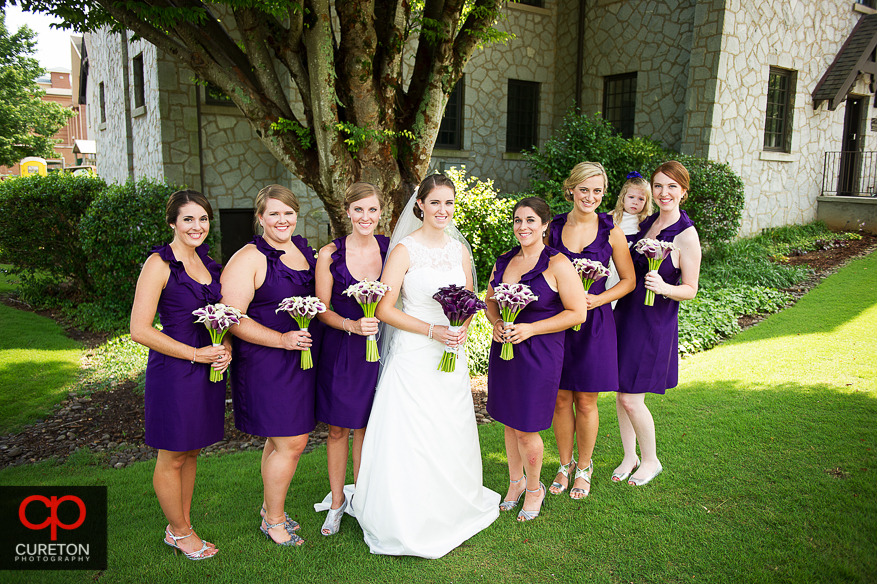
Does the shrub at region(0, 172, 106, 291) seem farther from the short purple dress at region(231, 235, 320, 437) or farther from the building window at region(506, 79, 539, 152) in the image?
the building window at region(506, 79, 539, 152)

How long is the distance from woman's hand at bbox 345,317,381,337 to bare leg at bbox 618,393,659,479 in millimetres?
2073

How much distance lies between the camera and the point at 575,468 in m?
4.52

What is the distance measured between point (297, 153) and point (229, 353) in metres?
2.80

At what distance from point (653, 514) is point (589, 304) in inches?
61.4

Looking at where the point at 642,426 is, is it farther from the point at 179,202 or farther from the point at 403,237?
the point at 179,202

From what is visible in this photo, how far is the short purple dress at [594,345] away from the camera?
12.8 ft

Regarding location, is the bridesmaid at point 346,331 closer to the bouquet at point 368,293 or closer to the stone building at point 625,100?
the bouquet at point 368,293

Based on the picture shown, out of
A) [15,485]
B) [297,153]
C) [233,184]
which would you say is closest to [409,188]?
[297,153]

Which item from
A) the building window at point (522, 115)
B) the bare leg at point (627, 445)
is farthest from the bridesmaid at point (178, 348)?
the building window at point (522, 115)

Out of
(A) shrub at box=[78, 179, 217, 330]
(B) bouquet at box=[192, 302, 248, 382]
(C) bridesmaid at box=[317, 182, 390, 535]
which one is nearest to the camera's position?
(B) bouquet at box=[192, 302, 248, 382]

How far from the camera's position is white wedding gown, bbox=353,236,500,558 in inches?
136

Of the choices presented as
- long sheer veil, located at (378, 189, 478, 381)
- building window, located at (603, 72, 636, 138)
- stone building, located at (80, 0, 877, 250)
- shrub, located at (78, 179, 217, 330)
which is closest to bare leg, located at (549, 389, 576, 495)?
long sheer veil, located at (378, 189, 478, 381)

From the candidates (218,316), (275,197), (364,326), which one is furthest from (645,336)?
(218,316)

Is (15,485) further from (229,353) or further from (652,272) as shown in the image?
(652,272)
